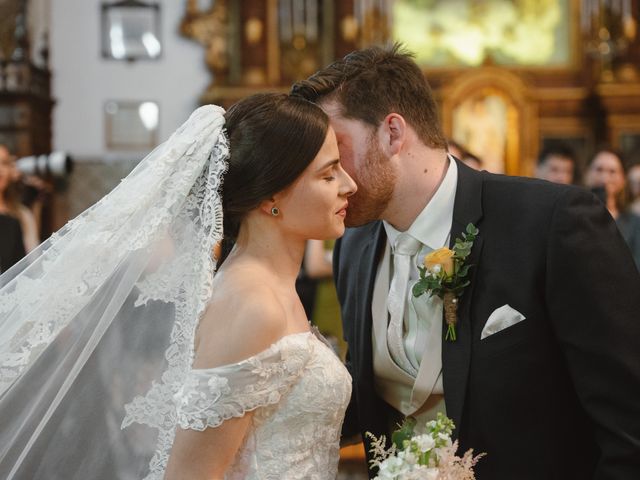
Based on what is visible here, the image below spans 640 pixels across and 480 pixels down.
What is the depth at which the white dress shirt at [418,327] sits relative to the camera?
2.38 m

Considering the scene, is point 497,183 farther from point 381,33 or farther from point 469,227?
point 381,33

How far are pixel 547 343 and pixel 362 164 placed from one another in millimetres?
653

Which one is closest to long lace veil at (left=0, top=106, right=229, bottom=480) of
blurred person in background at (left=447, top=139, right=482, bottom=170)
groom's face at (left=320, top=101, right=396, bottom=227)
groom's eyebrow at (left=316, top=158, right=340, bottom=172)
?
groom's eyebrow at (left=316, top=158, right=340, bottom=172)

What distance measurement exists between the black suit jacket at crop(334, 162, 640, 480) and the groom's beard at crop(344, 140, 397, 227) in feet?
0.65

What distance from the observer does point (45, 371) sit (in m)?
2.19

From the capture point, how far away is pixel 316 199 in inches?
89.4

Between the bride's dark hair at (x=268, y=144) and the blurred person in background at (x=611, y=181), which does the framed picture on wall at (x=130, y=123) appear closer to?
the blurred person in background at (x=611, y=181)

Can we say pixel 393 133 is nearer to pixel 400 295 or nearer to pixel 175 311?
pixel 400 295

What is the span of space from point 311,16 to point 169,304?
10.00 metres

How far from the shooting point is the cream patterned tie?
2.49 metres

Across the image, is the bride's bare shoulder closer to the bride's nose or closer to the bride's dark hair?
the bride's dark hair

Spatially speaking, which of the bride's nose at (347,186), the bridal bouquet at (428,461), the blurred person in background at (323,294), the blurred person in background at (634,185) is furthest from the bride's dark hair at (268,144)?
the blurred person in background at (634,185)

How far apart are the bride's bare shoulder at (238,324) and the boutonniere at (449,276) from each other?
1.31 ft

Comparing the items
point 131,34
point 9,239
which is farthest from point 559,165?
point 131,34
